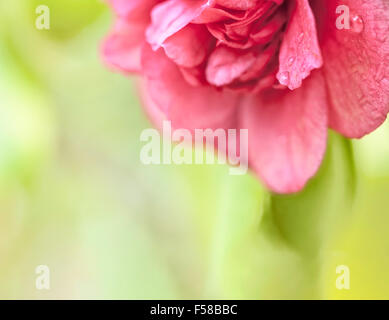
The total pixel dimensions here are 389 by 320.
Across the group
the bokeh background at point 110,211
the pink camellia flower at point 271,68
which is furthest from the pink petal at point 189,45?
the bokeh background at point 110,211

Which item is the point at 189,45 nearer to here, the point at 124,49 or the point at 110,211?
the point at 124,49

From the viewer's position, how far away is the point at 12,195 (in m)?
0.58

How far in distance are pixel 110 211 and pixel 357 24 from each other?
395 mm

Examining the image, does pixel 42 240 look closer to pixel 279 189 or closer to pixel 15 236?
pixel 15 236

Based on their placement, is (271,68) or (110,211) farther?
(110,211)

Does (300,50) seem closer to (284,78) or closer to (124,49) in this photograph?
(284,78)

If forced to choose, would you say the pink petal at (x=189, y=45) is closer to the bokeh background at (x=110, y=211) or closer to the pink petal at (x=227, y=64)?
the pink petal at (x=227, y=64)

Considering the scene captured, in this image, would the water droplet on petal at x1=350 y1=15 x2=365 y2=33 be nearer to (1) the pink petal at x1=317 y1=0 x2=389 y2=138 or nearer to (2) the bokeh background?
(1) the pink petal at x1=317 y1=0 x2=389 y2=138

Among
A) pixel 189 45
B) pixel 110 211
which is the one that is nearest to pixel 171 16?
pixel 189 45

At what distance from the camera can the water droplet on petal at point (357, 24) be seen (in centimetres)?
29

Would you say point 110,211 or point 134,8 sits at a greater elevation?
point 134,8

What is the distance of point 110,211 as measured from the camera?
633 mm

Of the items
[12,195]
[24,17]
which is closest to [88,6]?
[24,17]

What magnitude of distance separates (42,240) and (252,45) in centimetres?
38
